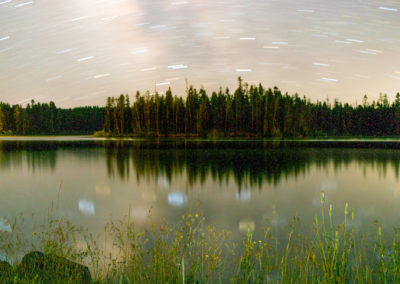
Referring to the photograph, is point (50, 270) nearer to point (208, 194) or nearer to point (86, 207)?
point (86, 207)

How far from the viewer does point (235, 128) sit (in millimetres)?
129375

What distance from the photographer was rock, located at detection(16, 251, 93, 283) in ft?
19.3

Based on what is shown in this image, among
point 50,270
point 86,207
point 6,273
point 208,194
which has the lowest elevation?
point 208,194

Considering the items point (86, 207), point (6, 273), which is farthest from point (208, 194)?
point (6, 273)

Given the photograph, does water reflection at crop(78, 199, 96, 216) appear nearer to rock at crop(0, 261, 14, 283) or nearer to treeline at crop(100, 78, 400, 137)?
rock at crop(0, 261, 14, 283)

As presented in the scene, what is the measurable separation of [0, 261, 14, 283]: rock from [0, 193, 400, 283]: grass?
0.21 m

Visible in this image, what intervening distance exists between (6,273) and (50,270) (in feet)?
2.40

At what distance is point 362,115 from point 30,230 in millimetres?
181271

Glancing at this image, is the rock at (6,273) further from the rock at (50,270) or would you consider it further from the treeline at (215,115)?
the treeline at (215,115)

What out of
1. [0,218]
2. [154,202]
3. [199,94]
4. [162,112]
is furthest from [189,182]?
[199,94]

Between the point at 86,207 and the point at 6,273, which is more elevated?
the point at 6,273

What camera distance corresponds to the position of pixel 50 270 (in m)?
6.20

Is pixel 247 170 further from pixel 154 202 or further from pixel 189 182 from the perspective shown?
pixel 154 202

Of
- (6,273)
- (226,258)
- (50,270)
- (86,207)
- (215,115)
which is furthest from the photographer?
(215,115)
